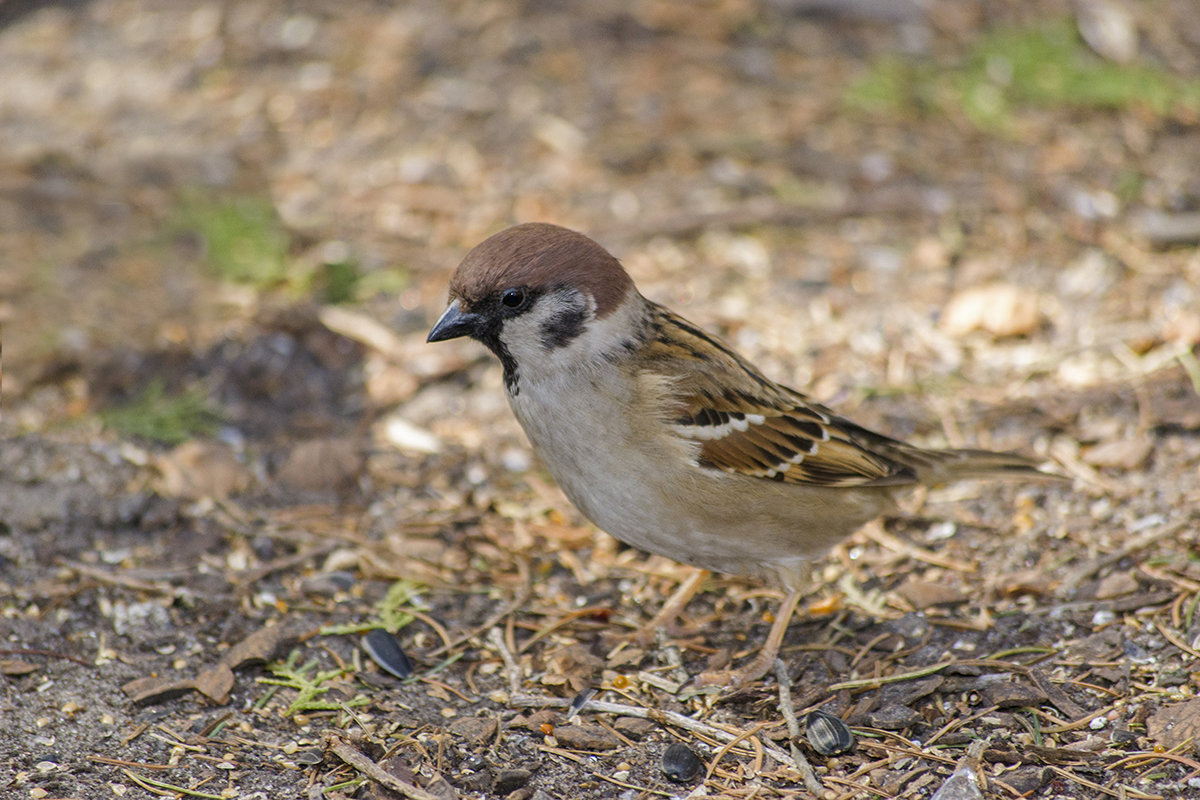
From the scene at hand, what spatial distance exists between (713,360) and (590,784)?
4.49 ft

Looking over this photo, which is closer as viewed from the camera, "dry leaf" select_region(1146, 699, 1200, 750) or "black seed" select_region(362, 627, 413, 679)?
"dry leaf" select_region(1146, 699, 1200, 750)

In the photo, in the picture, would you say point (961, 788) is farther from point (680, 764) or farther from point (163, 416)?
point (163, 416)

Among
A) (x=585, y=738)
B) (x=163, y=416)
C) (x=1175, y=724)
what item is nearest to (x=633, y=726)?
(x=585, y=738)

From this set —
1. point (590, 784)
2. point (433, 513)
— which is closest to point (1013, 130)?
point (433, 513)

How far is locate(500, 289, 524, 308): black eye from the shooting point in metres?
3.44

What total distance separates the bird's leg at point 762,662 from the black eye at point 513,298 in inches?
49.2

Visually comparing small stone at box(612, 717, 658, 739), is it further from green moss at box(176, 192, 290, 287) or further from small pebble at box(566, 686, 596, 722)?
green moss at box(176, 192, 290, 287)

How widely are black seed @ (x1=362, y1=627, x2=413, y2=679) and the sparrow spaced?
2.32 ft

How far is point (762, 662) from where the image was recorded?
3594 mm

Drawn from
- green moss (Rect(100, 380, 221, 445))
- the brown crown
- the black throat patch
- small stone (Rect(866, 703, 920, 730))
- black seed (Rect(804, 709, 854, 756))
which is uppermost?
the brown crown

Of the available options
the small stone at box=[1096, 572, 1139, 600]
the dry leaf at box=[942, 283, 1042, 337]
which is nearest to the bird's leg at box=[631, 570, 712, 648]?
the small stone at box=[1096, 572, 1139, 600]

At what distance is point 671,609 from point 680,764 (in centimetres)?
85

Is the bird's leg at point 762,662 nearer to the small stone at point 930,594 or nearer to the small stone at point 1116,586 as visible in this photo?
the small stone at point 930,594

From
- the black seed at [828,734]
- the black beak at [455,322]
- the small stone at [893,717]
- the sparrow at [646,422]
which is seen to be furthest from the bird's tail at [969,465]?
the black beak at [455,322]
